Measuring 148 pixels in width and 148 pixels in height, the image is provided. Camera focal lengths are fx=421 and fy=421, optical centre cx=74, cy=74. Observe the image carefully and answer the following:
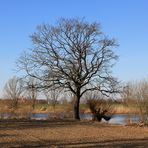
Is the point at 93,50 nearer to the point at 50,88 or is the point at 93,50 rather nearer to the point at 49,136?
the point at 50,88

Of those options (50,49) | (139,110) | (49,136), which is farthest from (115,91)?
(49,136)

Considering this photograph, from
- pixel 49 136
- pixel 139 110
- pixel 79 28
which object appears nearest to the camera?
pixel 49 136

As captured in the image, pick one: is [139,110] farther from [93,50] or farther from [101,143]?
[101,143]

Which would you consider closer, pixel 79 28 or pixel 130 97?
pixel 79 28

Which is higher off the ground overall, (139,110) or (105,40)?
(105,40)

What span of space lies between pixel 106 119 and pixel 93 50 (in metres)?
8.57

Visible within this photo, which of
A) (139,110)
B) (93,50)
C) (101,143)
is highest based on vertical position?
(93,50)

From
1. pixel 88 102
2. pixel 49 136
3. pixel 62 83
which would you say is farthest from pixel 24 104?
pixel 49 136

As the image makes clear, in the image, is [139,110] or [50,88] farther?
[139,110]

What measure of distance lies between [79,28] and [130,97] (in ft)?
35.5

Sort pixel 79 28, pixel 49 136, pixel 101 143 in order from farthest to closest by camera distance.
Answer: pixel 79 28 < pixel 49 136 < pixel 101 143

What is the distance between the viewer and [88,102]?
43.1 metres

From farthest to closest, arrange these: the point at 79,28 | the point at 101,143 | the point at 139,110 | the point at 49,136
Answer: the point at 139,110, the point at 79,28, the point at 49,136, the point at 101,143

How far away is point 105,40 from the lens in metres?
37.2
